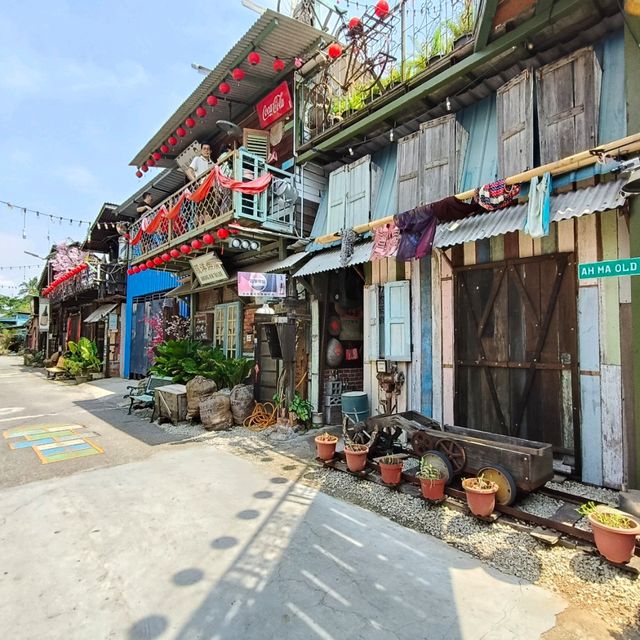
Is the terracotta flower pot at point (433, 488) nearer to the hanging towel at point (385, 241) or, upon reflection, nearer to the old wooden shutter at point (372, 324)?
the old wooden shutter at point (372, 324)

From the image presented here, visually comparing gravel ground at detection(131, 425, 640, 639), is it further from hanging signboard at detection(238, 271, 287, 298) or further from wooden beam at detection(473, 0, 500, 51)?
wooden beam at detection(473, 0, 500, 51)

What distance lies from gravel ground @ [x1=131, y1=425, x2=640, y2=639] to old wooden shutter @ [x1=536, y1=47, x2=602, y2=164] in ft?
14.1

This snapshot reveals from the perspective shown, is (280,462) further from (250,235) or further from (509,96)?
(509,96)

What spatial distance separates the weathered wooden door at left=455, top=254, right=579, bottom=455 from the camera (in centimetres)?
513

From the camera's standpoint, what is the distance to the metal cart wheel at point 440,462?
4629mm

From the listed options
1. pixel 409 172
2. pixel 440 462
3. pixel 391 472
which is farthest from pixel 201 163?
pixel 440 462

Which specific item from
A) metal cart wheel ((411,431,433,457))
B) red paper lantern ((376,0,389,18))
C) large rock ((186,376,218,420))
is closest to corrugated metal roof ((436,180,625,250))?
metal cart wheel ((411,431,433,457))

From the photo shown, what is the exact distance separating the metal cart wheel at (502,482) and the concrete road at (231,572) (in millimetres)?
1036

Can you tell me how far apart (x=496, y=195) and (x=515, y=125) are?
3.84 ft

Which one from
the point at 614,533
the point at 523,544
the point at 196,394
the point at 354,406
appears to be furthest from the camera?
the point at 196,394

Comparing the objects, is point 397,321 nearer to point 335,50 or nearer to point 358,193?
point 358,193

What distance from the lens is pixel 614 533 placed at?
3.14 m

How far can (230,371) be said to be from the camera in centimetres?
983

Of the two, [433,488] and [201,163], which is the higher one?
[201,163]
